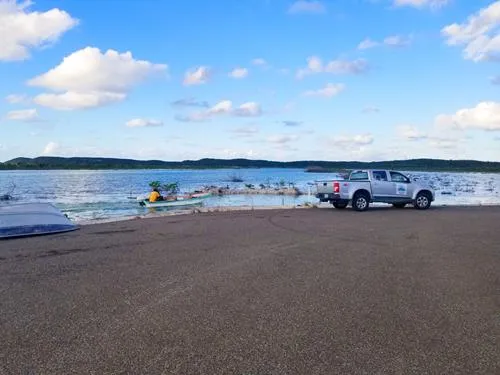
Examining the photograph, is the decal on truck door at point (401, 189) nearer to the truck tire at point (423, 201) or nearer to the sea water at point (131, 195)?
the truck tire at point (423, 201)

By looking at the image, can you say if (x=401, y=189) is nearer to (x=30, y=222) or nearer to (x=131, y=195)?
(x=30, y=222)

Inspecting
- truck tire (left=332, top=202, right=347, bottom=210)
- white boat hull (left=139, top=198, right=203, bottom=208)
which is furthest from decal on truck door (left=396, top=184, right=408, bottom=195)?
white boat hull (left=139, top=198, right=203, bottom=208)

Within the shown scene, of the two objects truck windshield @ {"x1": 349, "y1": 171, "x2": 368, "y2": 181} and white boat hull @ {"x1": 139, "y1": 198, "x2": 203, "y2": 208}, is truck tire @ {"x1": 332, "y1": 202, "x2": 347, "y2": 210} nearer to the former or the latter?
truck windshield @ {"x1": 349, "y1": 171, "x2": 368, "y2": 181}

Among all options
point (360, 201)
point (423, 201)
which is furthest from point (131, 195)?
point (423, 201)

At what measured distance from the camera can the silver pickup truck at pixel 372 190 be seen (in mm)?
21672

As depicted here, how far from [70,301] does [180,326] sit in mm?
2051

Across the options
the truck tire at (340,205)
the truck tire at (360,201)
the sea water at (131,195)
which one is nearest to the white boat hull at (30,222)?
the sea water at (131,195)

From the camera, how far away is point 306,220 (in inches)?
681

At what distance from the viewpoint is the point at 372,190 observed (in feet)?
72.4

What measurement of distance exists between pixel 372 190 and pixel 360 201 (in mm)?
881

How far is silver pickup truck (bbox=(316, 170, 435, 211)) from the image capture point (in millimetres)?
21672

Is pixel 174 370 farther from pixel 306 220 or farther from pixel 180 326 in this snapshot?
pixel 306 220

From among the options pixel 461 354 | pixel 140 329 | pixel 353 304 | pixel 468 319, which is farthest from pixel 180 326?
pixel 468 319

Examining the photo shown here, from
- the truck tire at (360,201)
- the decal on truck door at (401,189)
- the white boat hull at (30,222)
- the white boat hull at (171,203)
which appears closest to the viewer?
the white boat hull at (30,222)
